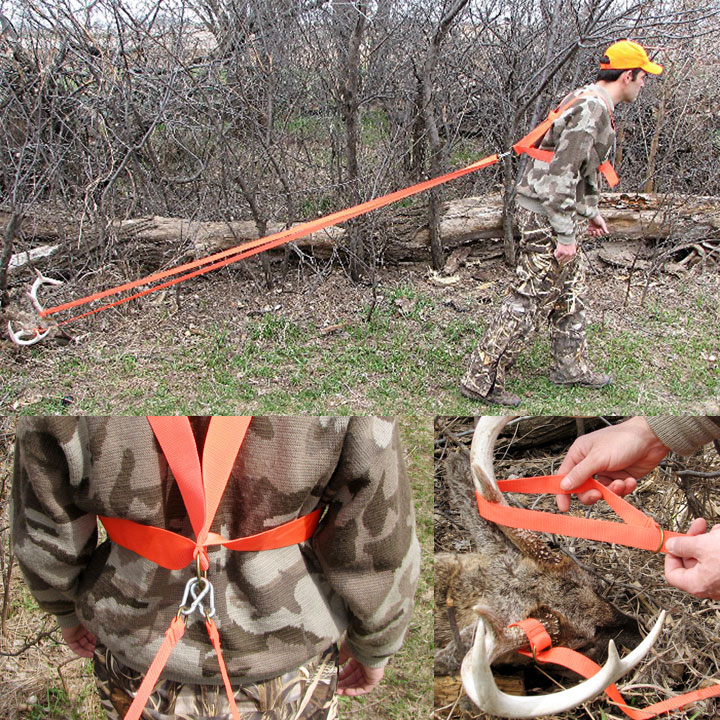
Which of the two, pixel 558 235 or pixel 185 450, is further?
pixel 558 235

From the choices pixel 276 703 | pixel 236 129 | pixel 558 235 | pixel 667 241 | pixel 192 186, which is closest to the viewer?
pixel 276 703

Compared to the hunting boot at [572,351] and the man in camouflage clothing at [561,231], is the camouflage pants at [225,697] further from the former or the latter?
the hunting boot at [572,351]

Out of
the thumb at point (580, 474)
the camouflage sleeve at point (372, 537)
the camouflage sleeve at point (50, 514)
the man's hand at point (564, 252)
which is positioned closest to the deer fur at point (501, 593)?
the thumb at point (580, 474)

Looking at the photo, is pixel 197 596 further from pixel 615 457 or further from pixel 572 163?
pixel 572 163

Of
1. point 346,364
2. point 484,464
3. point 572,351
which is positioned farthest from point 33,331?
point 484,464

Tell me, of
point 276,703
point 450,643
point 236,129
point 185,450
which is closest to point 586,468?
point 450,643

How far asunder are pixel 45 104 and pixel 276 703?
207 inches

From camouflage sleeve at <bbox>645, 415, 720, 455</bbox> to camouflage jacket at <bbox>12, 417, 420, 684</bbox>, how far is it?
926 mm

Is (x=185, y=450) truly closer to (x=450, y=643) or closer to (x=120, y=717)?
(x=120, y=717)

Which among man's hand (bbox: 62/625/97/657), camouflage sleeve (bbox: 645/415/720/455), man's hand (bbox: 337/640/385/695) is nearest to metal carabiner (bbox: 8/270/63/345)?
man's hand (bbox: 62/625/97/657)

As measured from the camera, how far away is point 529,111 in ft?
21.2

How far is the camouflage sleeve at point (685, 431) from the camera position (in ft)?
7.09

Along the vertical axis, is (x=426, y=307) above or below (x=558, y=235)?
below

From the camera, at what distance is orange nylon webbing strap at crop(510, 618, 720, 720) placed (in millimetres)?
2441
